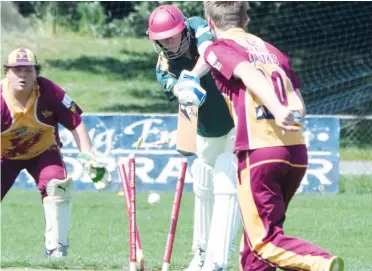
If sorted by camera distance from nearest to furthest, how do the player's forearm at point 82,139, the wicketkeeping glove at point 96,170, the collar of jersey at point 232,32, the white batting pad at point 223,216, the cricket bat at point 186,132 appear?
the collar of jersey at point 232,32
the white batting pad at point 223,216
the wicketkeeping glove at point 96,170
the cricket bat at point 186,132
the player's forearm at point 82,139

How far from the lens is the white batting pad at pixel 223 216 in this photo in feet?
20.8

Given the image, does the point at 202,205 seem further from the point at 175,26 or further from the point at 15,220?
the point at 15,220

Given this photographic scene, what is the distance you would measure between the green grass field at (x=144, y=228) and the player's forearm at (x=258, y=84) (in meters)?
2.42

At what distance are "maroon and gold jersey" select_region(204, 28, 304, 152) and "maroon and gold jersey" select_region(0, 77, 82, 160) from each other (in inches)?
91.9

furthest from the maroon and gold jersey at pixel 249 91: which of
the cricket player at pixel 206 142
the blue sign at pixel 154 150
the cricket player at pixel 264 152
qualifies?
the blue sign at pixel 154 150

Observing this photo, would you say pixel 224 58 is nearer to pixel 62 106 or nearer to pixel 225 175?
pixel 225 175

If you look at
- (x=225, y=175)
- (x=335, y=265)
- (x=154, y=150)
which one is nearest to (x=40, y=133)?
(x=225, y=175)

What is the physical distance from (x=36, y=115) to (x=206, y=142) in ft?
4.70

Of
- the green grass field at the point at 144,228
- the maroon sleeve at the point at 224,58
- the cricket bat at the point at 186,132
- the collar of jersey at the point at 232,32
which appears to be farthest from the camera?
the green grass field at the point at 144,228

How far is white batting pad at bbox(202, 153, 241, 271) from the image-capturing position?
633cm

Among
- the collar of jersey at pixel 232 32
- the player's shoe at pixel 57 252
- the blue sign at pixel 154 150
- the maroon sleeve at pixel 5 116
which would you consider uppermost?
the collar of jersey at pixel 232 32

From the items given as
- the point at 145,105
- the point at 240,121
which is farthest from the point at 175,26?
the point at 145,105

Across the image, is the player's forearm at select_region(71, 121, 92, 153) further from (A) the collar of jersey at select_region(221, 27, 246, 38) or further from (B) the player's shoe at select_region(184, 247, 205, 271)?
(A) the collar of jersey at select_region(221, 27, 246, 38)

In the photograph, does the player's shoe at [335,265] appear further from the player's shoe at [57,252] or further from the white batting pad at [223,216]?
the player's shoe at [57,252]
